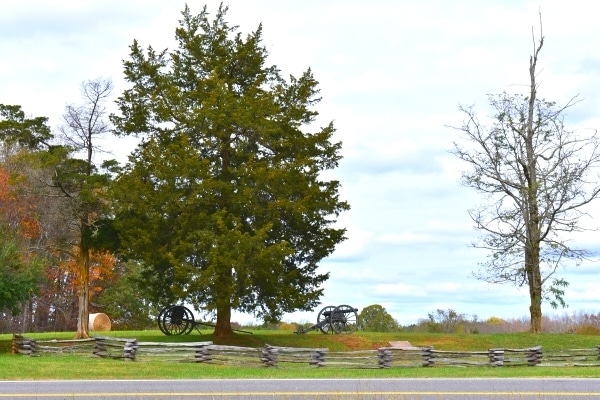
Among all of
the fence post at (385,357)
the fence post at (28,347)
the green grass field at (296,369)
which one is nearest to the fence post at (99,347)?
the green grass field at (296,369)

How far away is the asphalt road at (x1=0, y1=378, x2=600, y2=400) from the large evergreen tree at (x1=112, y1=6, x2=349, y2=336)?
12554 mm

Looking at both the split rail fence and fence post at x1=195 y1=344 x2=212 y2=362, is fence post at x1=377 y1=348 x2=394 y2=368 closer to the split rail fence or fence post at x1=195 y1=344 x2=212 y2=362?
the split rail fence

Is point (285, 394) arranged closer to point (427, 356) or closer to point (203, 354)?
point (203, 354)

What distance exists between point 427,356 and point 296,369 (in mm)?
5384

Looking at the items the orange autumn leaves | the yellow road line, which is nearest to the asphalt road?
the yellow road line

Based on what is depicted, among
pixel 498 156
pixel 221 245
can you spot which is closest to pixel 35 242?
pixel 221 245

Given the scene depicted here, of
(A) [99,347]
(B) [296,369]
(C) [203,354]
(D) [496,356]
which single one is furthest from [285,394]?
(A) [99,347]

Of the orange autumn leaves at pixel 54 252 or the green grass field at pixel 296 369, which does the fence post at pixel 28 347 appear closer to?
the green grass field at pixel 296 369

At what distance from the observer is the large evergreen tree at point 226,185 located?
34250 millimetres

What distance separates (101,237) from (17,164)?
1105 centimetres

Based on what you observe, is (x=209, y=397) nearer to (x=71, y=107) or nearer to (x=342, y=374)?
(x=342, y=374)

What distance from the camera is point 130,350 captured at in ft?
99.2

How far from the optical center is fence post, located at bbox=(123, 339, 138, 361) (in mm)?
30109

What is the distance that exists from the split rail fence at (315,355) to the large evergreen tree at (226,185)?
382 centimetres
